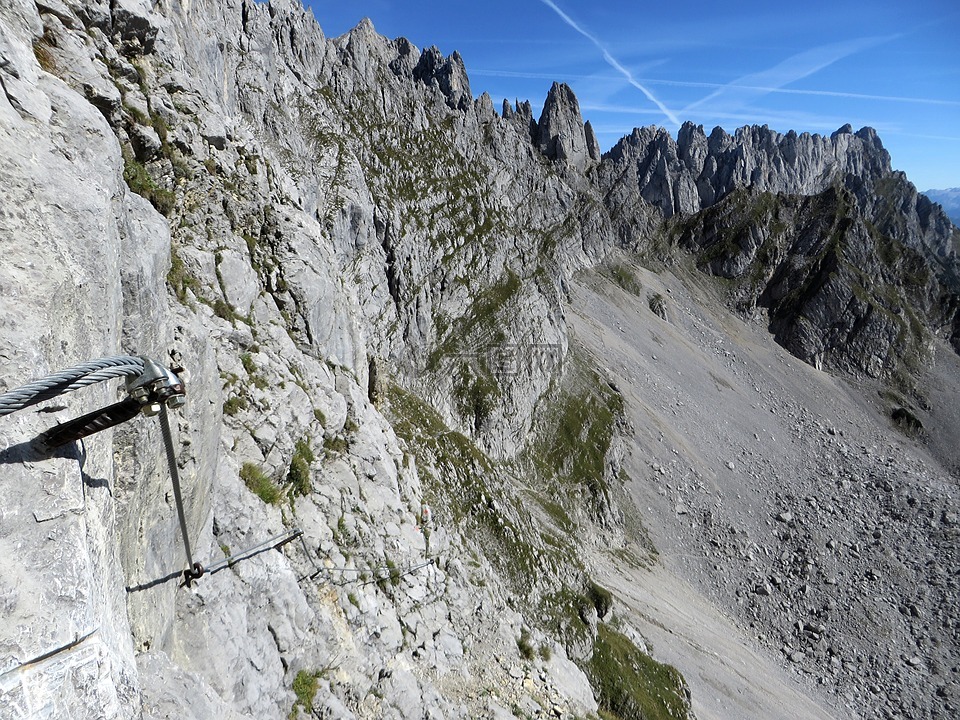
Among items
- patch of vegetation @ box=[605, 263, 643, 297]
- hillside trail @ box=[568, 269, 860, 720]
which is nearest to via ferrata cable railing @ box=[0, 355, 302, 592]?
hillside trail @ box=[568, 269, 860, 720]

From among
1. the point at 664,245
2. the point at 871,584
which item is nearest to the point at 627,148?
the point at 664,245

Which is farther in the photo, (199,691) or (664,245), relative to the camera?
(664,245)

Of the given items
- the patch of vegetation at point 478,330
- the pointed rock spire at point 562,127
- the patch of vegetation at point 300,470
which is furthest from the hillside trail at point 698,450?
the pointed rock spire at point 562,127

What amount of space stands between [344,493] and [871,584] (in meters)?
59.2

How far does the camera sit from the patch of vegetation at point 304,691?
409 inches

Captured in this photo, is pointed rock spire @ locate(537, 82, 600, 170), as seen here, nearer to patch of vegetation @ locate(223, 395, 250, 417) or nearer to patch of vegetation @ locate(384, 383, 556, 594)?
patch of vegetation @ locate(384, 383, 556, 594)

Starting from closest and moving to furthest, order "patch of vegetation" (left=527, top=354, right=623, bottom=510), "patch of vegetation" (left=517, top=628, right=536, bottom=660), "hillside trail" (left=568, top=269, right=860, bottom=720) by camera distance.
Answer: "patch of vegetation" (left=517, top=628, right=536, bottom=660) < "hillside trail" (left=568, top=269, right=860, bottom=720) < "patch of vegetation" (left=527, top=354, right=623, bottom=510)

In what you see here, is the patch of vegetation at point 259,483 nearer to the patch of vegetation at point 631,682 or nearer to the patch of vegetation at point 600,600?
the patch of vegetation at point 631,682

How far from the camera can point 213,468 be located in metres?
10.6

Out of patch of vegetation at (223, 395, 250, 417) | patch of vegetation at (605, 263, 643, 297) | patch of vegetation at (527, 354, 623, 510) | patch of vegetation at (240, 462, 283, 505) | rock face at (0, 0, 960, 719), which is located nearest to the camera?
rock face at (0, 0, 960, 719)

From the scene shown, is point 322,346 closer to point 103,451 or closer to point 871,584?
point 103,451

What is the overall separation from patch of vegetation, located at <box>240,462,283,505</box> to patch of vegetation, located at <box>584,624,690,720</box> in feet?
78.1

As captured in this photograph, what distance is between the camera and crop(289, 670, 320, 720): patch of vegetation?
34.1 feet

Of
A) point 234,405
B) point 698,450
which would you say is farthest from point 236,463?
point 698,450
